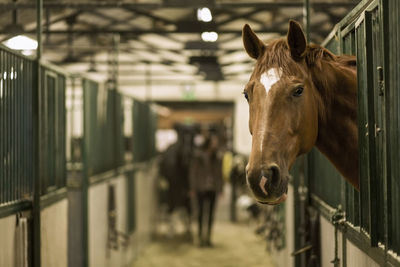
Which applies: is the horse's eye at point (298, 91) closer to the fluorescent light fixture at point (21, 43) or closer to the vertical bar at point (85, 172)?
the fluorescent light fixture at point (21, 43)

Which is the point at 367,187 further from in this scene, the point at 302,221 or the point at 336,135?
the point at 302,221

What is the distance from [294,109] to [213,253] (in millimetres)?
5032

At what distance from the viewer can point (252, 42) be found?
6.32 feet

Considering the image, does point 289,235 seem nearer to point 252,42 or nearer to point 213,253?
point 213,253

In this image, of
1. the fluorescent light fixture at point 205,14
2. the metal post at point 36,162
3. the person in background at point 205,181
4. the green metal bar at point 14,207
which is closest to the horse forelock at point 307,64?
the green metal bar at point 14,207

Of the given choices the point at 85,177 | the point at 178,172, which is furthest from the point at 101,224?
the point at 178,172

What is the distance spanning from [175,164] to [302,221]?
15.8 ft

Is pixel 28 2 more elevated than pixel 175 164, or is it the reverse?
pixel 28 2

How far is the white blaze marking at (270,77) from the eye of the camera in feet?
5.71

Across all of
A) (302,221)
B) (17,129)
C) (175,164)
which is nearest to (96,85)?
(17,129)

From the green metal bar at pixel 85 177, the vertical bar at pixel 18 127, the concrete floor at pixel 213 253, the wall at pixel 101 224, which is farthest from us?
the concrete floor at pixel 213 253

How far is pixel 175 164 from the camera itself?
322 inches

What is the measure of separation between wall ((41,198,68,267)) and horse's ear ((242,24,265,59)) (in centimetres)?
167

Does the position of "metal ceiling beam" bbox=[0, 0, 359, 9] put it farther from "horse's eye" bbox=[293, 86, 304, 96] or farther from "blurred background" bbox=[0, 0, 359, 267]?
"horse's eye" bbox=[293, 86, 304, 96]
